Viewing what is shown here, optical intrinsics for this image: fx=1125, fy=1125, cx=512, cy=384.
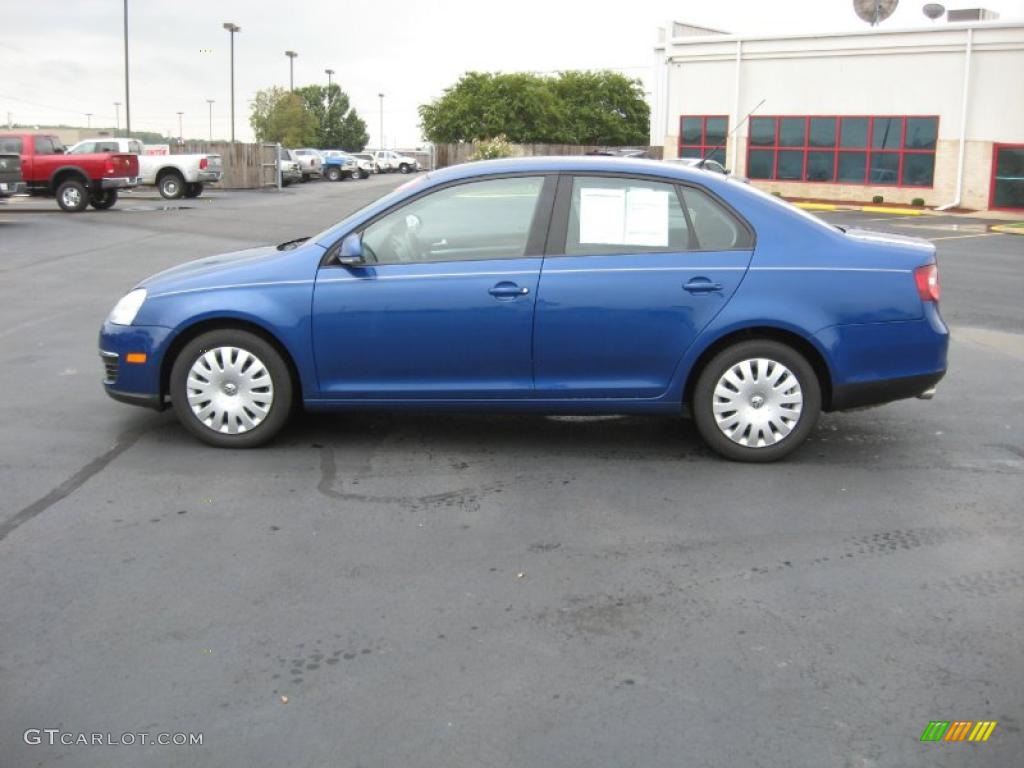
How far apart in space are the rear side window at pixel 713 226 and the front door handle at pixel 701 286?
0.21 meters

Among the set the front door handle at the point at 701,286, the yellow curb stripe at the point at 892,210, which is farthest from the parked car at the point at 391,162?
the front door handle at the point at 701,286

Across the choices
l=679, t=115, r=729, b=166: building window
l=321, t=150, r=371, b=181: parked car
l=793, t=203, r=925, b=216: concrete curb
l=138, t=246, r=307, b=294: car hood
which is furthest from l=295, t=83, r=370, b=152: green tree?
l=138, t=246, r=307, b=294: car hood

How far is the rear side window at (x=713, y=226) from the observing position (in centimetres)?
620

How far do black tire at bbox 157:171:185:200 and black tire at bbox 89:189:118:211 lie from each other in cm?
586

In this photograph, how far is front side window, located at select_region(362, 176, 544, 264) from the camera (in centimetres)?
627

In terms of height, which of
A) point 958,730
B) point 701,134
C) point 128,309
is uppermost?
point 701,134

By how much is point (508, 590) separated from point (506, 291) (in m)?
2.10

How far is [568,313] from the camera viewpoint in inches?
241

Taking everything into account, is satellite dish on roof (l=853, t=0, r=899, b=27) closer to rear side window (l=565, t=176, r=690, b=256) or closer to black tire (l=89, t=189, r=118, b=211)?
black tire (l=89, t=189, r=118, b=211)

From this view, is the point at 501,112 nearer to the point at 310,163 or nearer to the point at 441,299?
the point at 310,163

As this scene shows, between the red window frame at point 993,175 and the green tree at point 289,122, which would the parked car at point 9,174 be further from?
the green tree at point 289,122

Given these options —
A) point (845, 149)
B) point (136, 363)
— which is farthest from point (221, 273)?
point (845, 149)

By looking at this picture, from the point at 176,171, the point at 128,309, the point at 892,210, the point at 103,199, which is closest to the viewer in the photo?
the point at 128,309

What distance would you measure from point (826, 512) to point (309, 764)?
314 cm
